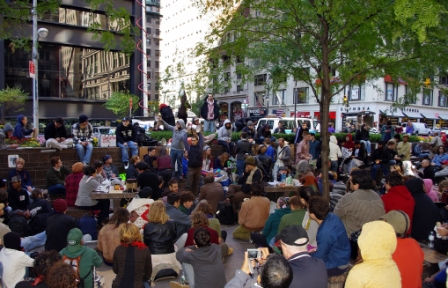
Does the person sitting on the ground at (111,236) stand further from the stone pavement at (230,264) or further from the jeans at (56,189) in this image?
the jeans at (56,189)

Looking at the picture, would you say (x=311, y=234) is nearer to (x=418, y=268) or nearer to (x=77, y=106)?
(x=418, y=268)

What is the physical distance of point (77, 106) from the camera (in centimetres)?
3553

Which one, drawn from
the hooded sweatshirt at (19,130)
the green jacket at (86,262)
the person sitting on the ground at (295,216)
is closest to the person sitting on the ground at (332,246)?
the person sitting on the ground at (295,216)

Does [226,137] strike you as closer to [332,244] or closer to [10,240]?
[10,240]

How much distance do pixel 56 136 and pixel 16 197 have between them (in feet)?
14.6

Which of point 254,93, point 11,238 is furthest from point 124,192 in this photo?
point 254,93

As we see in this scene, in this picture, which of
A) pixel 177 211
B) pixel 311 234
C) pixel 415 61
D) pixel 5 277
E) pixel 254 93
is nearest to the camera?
pixel 5 277

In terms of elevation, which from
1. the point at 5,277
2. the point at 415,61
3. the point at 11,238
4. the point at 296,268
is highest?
the point at 415,61

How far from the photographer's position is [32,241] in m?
7.50

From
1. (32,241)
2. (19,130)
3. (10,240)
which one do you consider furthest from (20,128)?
(10,240)

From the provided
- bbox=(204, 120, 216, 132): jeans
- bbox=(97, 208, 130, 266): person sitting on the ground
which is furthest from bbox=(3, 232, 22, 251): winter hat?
bbox=(204, 120, 216, 132): jeans

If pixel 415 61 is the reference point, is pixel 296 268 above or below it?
below

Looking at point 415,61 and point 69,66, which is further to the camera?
point 69,66

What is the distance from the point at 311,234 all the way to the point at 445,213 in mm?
3756
